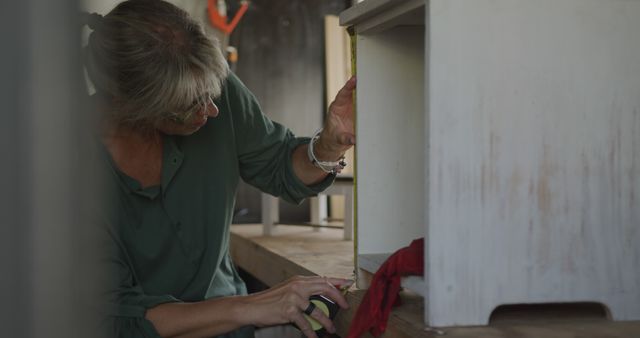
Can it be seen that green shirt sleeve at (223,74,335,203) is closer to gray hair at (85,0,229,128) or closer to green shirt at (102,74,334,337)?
green shirt at (102,74,334,337)

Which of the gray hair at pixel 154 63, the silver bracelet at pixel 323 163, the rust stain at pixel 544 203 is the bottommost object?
the rust stain at pixel 544 203

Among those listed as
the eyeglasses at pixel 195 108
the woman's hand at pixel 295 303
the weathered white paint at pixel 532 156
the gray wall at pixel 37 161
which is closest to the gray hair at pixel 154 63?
the eyeglasses at pixel 195 108

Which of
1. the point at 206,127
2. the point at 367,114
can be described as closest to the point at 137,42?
the point at 206,127

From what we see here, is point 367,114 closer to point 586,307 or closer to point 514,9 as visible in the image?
point 514,9

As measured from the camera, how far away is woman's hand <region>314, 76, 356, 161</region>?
1565 mm

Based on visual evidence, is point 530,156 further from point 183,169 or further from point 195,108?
point 183,169

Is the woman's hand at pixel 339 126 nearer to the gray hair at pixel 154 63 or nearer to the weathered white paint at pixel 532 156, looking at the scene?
the gray hair at pixel 154 63

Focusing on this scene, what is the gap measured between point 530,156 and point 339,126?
658mm

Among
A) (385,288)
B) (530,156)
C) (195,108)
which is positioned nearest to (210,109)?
(195,108)

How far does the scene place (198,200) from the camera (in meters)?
1.75

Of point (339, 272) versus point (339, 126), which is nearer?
point (339, 126)

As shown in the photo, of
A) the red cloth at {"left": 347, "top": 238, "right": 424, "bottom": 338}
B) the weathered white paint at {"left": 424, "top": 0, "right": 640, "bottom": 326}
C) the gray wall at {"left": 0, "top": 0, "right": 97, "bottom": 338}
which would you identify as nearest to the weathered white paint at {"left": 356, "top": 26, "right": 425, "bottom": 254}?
the red cloth at {"left": 347, "top": 238, "right": 424, "bottom": 338}

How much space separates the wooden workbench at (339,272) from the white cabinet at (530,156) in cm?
4

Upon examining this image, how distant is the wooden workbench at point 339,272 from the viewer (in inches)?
38.7
